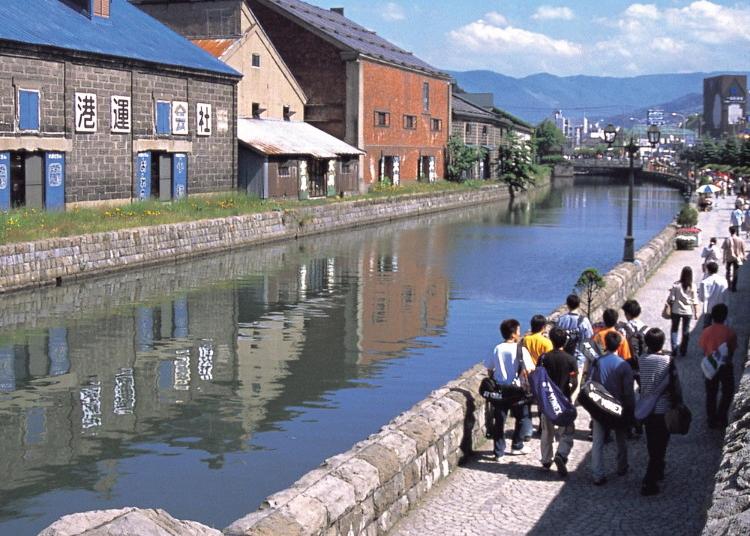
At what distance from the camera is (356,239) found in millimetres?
43969

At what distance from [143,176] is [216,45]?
12569mm

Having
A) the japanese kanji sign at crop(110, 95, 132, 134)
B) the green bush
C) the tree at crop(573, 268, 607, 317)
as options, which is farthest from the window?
the tree at crop(573, 268, 607, 317)

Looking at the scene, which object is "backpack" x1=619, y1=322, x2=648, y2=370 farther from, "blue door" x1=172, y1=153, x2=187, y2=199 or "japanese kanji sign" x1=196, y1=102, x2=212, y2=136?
"japanese kanji sign" x1=196, y1=102, x2=212, y2=136

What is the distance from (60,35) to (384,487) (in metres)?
29.6

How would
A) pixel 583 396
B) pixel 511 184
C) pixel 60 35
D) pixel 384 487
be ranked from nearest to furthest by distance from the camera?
pixel 384 487 → pixel 583 396 → pixel 60 35 → pixel 511 184

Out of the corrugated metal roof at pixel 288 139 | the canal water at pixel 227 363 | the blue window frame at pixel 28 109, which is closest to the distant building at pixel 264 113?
the corrugated metal roof at pixel 288 139

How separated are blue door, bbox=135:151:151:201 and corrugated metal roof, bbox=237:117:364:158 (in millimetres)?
7773

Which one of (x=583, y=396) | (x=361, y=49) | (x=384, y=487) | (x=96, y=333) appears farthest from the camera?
(x=361, y=49)

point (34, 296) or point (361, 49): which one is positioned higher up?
point (361, 49)

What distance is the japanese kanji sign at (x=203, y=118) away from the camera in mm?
44000

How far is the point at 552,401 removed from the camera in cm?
1095

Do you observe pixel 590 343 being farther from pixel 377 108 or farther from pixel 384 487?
pixel 377 108

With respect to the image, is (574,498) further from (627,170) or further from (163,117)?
(627,170)

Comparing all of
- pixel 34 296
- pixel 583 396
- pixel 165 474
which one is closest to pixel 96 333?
pixel 34 296
